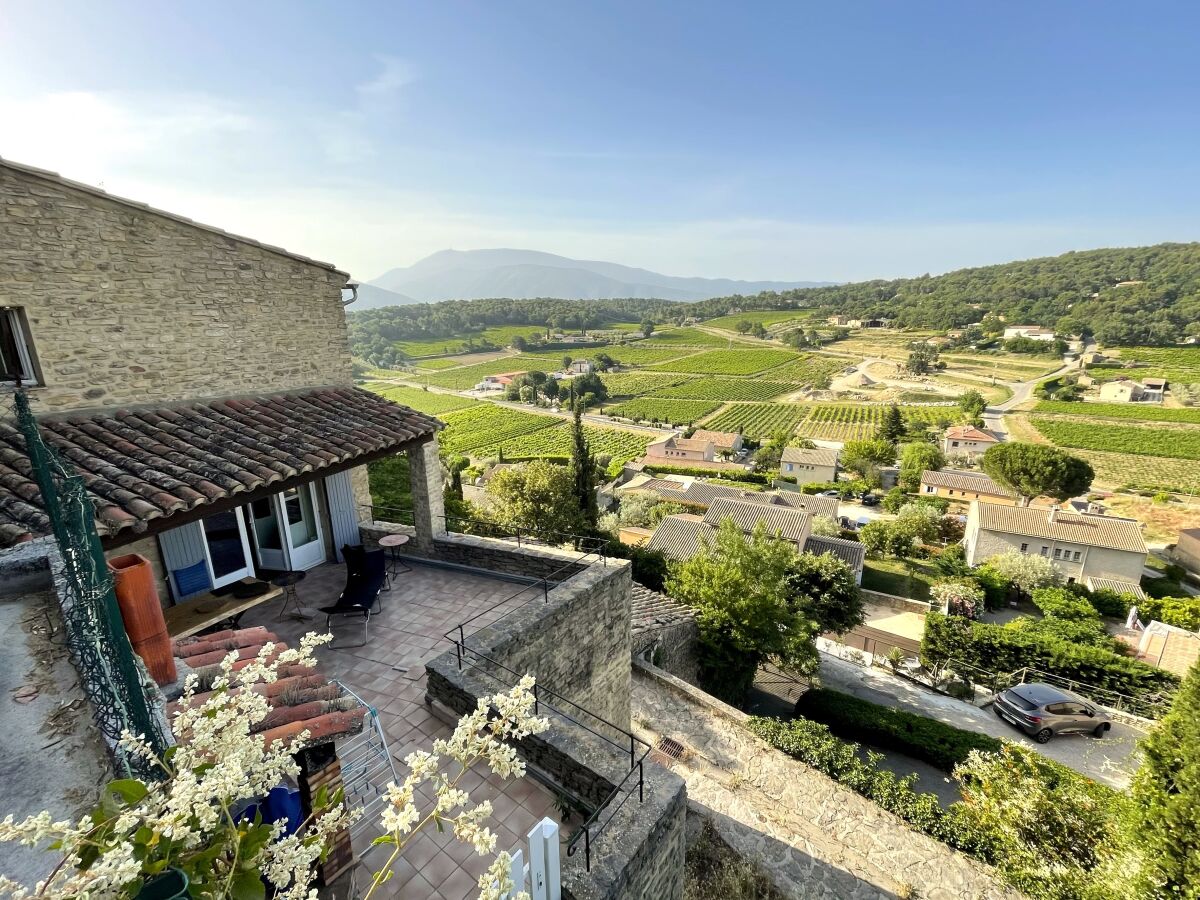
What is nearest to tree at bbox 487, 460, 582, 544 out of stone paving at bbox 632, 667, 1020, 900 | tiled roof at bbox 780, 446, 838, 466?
stone paving at bbox 632, 667, 1020, 900

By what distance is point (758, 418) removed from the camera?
86938 millimetres

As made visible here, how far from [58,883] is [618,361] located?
473 ft

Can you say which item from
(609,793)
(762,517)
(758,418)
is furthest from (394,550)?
(758,418)

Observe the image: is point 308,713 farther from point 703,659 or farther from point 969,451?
point 969,451

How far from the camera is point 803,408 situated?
92.1m

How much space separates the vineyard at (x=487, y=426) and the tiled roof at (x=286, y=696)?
206 ft

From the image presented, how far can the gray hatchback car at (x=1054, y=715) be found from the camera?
51.0ft

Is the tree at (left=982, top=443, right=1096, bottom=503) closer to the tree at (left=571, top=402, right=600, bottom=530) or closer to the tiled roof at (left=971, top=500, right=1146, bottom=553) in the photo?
the tiled roof at (left=971, top=500, right=1146, bottom=553)

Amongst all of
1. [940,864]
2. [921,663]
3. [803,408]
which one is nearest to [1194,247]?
[803,408]

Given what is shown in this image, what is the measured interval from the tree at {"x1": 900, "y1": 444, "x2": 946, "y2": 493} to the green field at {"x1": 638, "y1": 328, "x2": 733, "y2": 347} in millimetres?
110181

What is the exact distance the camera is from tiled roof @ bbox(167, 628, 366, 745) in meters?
3.43

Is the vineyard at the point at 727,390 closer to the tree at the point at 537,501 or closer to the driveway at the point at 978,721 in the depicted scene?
the tree at the point at 537,501

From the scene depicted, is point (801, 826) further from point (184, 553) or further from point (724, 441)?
point (724, 441)

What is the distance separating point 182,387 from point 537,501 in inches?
659
